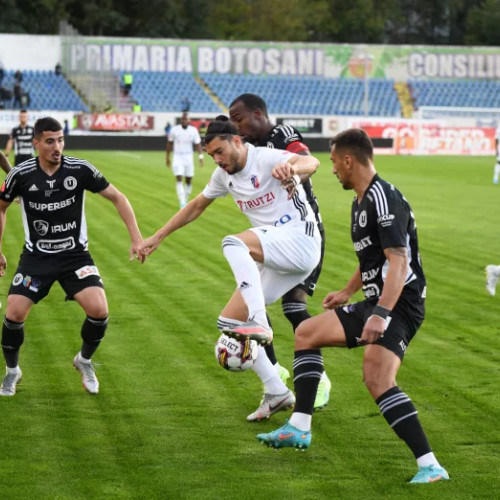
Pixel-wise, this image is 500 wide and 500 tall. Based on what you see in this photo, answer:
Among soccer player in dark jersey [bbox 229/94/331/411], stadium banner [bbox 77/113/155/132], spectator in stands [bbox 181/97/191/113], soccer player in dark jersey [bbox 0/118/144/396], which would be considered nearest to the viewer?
soccer player in dark jersey [bbox 229/94/331/411]

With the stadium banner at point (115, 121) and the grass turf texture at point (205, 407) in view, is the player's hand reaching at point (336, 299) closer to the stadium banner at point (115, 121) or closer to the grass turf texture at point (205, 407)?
the grass turf texture at point (205, 407)

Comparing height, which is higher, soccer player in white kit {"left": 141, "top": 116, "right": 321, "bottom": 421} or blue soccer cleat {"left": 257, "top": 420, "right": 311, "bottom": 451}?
soccer player in white kit {"left": 141, "top": 116, "right": 321, "bottom": 421}

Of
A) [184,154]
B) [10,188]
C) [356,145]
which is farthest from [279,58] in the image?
[356,145]

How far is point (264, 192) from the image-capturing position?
24.4 ft

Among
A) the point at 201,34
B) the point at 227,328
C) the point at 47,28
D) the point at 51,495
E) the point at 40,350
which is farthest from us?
the point at 201,34

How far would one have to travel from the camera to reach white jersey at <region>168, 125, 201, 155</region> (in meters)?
26.9

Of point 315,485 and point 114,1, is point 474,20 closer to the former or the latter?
point 114,1

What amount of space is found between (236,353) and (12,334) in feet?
6.60

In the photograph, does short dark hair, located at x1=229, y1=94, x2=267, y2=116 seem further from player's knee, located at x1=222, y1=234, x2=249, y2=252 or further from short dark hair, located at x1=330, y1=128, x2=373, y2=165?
short dark hair, located at x1=330, y1=128, x2=373, y2=165

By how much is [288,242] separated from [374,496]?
200 cm

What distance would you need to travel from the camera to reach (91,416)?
770cm

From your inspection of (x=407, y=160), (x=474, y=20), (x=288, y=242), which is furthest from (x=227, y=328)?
(x=474, y=20)

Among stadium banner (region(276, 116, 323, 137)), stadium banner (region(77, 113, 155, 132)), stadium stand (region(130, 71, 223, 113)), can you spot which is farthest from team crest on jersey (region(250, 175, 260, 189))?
stadium stand (region(130, 71, 223, 113))

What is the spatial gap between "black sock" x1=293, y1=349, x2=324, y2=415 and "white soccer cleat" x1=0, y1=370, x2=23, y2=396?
265cm
